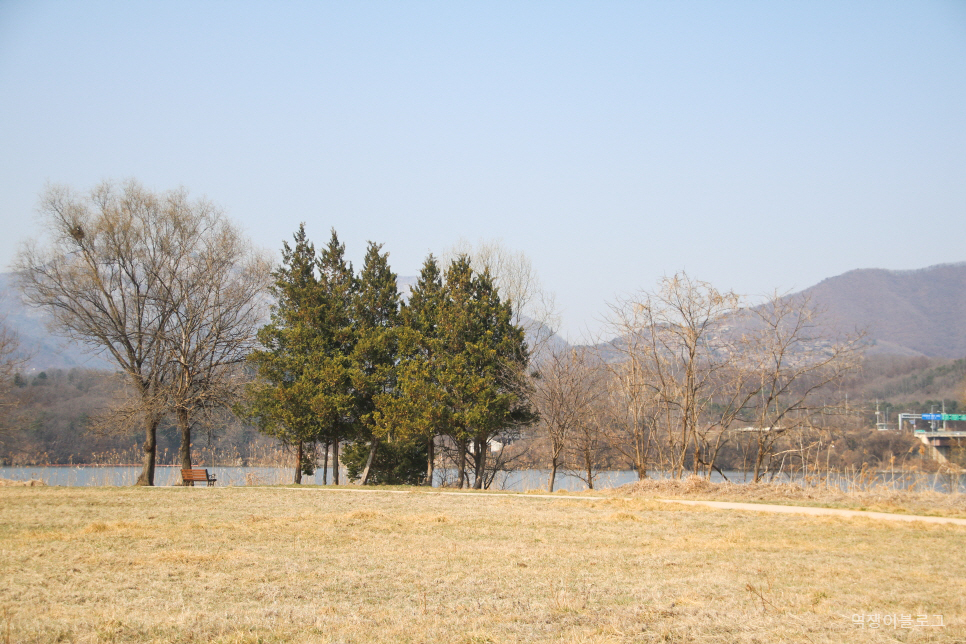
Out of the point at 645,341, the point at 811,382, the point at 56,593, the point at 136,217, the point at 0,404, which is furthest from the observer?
the point at 0,404

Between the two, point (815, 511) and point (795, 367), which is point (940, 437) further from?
point (815, 511)

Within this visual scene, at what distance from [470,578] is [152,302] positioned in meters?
22.7

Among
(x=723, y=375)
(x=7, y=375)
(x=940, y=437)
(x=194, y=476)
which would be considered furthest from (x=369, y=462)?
(x=940, y=437)

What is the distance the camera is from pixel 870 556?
8672 mm

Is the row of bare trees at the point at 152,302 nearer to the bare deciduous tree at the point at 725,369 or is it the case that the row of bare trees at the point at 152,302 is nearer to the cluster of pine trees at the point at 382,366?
the cluster of pine trees at the point at 382,366

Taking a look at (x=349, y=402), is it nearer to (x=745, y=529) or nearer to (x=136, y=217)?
(x=136, y=217)

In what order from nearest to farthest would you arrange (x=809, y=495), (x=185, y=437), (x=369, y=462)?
(x=809, y=495)
(x=185, y=437)
(x=369, y=462)

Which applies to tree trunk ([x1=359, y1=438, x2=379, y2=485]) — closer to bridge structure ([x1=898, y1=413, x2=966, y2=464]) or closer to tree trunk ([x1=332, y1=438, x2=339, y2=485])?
tree trunk ([x1=332, y1=438, x2=339, y2=485])

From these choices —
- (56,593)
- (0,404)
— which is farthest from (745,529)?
(0,404)

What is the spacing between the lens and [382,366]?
26.8m

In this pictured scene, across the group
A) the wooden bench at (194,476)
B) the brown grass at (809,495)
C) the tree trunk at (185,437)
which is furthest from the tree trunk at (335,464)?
the brown grass at (809,495)

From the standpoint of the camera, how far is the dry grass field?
16.9 ft

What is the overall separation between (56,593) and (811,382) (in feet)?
65.4

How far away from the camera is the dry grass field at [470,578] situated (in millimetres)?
5148
